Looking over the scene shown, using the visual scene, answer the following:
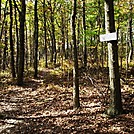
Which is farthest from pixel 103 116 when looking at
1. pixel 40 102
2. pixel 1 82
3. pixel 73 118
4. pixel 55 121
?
pixel 1 82

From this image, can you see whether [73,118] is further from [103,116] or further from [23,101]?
[23,101]

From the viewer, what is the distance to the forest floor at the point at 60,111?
816 centimetres

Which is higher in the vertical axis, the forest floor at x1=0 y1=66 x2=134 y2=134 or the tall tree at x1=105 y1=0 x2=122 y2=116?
the tall tree at x1=105 y1=0 x2=122 y2=116

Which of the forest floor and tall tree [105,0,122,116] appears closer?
the forest floor

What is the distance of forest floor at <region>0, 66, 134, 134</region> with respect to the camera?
8.16 metres

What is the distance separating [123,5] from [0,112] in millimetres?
11032

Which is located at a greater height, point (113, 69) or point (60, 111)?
point (113, 69)

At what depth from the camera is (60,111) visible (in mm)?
10742

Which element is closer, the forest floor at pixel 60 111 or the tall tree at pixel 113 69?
the forest floor at pixel 60 111

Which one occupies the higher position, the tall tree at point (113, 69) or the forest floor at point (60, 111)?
the tall tree at point (113, 69)

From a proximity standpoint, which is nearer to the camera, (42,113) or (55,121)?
(55,121)

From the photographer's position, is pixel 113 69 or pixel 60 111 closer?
pixel 113 69

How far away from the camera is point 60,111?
35.2 feet

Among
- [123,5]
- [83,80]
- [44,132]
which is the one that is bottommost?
[44,132]
